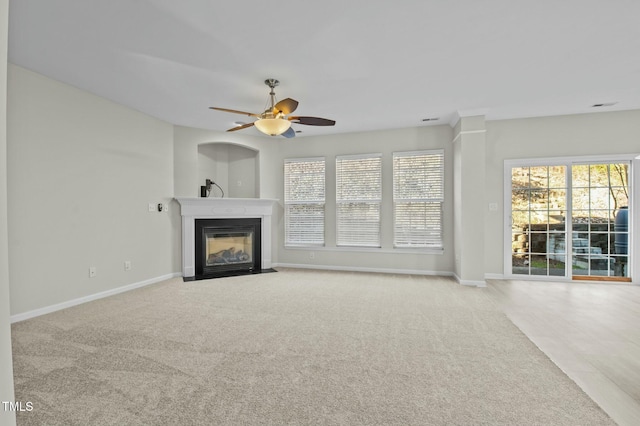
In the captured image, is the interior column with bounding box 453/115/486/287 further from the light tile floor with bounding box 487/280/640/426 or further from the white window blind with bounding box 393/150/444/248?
the white window blind with bounding box 393/150/444/248

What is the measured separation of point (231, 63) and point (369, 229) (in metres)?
3.73

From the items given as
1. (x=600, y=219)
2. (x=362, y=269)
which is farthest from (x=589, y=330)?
(x=362, y=269)

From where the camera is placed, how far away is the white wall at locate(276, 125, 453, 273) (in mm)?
5344

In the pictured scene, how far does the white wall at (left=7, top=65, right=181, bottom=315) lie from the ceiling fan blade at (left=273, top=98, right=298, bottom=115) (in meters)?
2.60

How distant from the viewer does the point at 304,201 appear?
6098 mm

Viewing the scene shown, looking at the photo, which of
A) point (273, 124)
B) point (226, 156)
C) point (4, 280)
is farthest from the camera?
point (226, 156)

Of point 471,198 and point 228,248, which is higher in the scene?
point 471,198

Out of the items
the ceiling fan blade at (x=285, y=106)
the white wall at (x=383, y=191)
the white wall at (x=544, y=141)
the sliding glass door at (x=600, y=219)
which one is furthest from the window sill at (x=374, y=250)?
the ceiling fan blade at (x=285, y=106)

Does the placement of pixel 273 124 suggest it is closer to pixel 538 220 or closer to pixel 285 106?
pixel 285 106

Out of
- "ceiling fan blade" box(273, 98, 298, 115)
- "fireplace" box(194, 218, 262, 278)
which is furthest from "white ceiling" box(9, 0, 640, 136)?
"fireplace" box(194, 218, 262, 278)

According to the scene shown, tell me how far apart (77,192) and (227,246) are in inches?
100

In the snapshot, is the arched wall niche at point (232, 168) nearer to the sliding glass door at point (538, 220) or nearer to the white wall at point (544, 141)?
the white wall at point (544, 141)

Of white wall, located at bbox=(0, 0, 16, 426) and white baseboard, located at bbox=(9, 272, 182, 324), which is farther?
white baseboard, located at bbox=(9, 272, 182, 324)

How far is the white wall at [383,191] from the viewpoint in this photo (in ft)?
17.5
